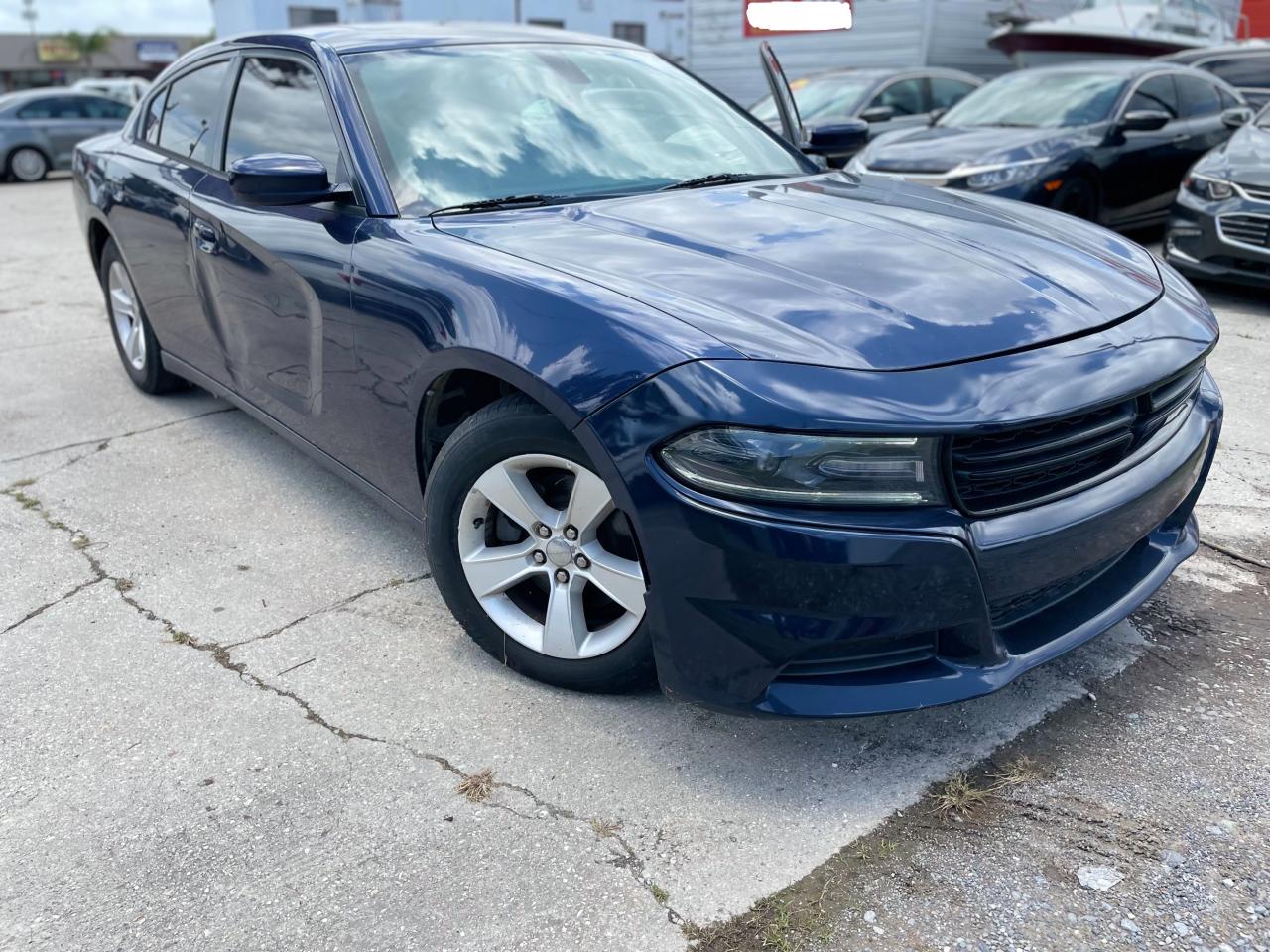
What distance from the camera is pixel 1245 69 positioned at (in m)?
11.1

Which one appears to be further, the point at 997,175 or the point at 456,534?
the point at 997,175

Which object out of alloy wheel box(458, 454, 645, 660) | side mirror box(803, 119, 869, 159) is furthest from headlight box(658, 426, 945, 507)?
side mirror box(803, 119, 869, 159)

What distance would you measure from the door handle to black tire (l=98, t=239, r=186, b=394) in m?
1.06

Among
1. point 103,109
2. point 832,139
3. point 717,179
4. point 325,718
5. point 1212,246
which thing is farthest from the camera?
point 103,109

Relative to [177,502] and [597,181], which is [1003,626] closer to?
[597,181]

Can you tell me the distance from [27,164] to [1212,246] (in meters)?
17.8

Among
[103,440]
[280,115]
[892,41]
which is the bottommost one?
[103,440]

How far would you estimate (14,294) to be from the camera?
784 centimetres

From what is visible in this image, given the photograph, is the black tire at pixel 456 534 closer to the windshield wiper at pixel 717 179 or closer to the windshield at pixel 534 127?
the windshield at pixel 534 127

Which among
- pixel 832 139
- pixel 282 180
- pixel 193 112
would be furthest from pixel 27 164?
pixel 282 180

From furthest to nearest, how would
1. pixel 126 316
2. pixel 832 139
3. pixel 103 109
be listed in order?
1. pixel 103 109
2. pixel 126 316
3. pixel 832 139

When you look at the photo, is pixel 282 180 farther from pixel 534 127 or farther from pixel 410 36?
pixel 410 36

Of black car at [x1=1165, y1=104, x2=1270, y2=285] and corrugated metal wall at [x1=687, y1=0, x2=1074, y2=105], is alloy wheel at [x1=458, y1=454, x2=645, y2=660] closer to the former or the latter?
black car at [x1=1165, y1=104, x2=1270, y2=285]

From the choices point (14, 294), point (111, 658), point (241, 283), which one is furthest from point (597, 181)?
point (14, 294)
